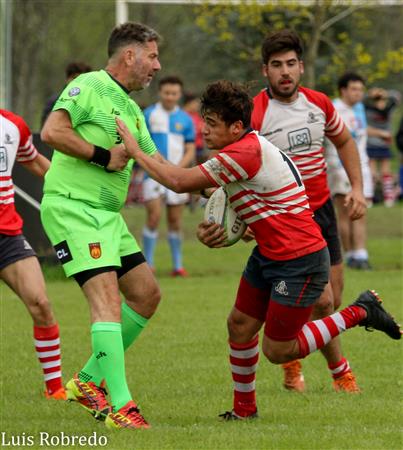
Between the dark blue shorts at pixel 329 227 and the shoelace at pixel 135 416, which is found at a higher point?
the dark blue shorts at pixel 329 227

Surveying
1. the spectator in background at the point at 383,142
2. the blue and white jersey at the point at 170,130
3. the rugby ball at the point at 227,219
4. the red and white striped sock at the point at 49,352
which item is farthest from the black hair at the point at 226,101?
the spectator in background at the point at 383,142

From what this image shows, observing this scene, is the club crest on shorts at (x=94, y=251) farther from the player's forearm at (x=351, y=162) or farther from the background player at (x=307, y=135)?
the player's forearm at (x=351, y=162)

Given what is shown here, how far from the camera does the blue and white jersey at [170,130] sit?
15086mm

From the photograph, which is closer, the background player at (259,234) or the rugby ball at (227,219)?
the background player at (259,234)

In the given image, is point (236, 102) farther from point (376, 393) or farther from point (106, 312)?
point (376, 393)

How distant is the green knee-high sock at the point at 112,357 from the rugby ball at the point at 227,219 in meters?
0.79

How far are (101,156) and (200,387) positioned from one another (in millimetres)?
2089

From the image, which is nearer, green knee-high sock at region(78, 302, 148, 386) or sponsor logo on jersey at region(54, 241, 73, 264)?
sponsor logo on jersey at region(54, 241, 73, 264)

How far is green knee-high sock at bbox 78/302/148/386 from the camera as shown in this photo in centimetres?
734

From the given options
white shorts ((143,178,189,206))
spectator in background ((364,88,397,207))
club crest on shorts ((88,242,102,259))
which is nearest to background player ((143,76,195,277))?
white shorts ((143,178,189,206))

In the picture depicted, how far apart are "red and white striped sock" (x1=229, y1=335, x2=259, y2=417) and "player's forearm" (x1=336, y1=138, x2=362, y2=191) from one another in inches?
61.6

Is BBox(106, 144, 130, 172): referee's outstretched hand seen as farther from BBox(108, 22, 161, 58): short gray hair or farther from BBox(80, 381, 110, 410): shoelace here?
BBox(80, 381, 110, 410): shoelace

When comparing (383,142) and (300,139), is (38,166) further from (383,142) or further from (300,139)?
(383,142)

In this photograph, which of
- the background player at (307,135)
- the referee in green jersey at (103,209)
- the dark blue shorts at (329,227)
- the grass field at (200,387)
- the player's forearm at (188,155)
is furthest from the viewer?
the player's forearm at (188,155)
